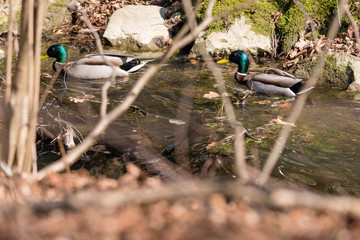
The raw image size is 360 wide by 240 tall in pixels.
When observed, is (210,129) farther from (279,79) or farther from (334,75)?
(334,75)

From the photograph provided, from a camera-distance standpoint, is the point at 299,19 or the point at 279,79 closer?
the point at 279,79

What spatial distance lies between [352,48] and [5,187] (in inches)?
351

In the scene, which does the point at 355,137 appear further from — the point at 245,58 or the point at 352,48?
the point at 352,48

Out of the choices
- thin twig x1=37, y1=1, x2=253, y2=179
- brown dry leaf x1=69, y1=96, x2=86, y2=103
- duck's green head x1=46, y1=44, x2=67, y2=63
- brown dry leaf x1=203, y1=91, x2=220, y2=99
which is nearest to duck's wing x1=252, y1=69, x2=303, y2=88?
brown dry leaf x1=203, y1=91, x2=220, y2=99

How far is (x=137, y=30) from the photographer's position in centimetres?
1123

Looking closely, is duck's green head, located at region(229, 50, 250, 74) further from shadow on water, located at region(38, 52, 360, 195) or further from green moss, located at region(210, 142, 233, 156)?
green moss, located at region(210, 142, 233, 156)

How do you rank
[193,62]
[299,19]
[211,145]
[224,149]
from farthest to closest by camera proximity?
[299,19] → [193,62] → [211,145] → [224,149]

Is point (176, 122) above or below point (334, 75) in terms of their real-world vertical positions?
below

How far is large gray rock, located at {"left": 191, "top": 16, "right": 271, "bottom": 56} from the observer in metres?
9.90

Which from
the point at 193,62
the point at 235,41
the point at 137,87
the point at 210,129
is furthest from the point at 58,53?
the point at 137,87

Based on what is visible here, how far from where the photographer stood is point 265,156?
491 cm

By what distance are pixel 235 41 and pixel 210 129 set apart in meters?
4.72

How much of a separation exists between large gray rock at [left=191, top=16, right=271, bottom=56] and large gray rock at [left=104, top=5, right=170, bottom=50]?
1.50 m

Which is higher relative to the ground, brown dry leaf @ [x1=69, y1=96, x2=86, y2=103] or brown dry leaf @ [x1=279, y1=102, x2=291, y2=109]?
brown dry leaf @ [x1=279, y1=102, x2=291, y2=109]
